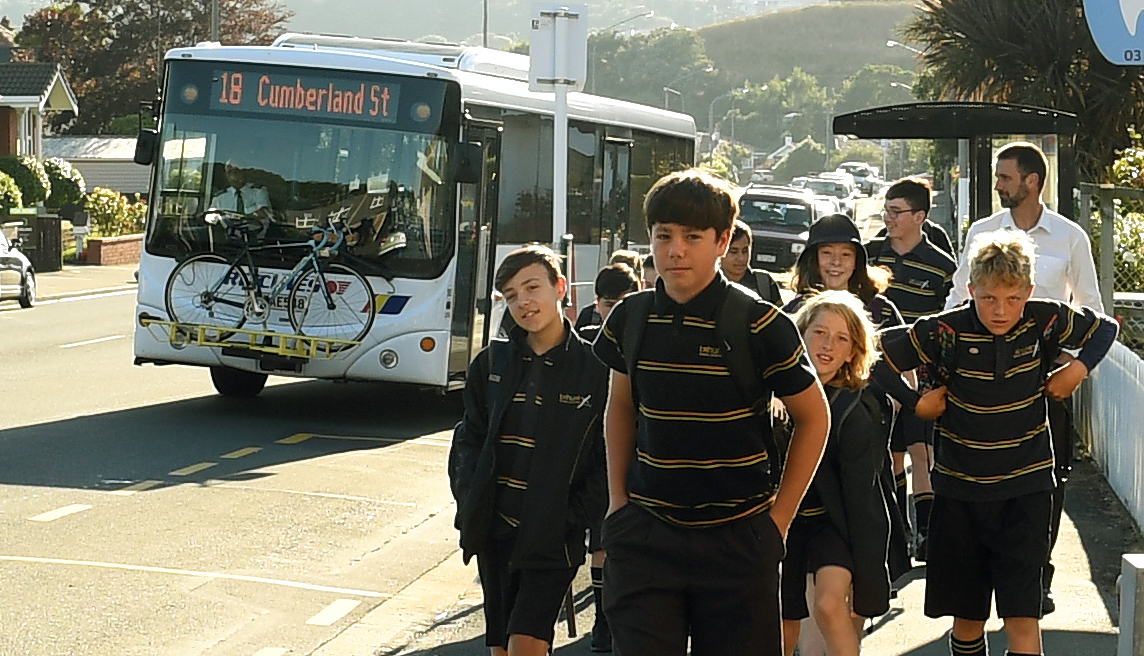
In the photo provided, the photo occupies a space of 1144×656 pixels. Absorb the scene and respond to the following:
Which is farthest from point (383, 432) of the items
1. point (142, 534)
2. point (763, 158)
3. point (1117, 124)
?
point (763, 158)

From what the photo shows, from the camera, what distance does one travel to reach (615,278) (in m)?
7.90

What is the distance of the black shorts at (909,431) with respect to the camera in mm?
8086

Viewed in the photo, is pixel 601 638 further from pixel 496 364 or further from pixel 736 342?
pixel 736 342

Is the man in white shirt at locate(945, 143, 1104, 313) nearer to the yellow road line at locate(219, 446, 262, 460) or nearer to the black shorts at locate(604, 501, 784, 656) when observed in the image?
the black shorts at locate(604, 501, 784, 656)

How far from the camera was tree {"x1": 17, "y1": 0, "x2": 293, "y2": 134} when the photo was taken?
68562mm

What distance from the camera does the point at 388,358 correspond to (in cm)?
1405

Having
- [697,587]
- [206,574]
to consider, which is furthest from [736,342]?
[206,574]

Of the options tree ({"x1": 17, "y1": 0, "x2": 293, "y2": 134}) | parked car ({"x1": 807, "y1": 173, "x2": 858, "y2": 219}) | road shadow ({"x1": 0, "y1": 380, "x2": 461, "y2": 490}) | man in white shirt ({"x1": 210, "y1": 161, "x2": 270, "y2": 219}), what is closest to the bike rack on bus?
road shadow ({"x1": 0, "y1": 380, "x2": 461, "y2": 490})

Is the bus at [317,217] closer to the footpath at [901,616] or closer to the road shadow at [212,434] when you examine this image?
the road shadow at [212,434]

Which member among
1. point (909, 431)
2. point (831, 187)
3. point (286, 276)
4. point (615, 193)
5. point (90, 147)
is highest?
point (90, 147)

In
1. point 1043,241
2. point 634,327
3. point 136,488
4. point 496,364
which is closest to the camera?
point 634,327

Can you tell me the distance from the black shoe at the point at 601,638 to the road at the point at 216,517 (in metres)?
0.99

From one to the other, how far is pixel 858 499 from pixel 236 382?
1076 centimetres

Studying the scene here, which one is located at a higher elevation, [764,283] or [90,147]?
[90,147]
